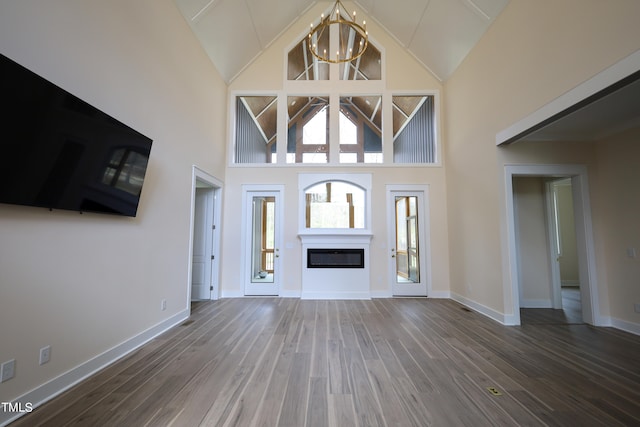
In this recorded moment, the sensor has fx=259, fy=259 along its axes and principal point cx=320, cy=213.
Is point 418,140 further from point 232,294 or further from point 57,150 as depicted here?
point 57,150

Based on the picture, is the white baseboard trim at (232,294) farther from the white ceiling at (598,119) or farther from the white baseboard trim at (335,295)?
the white ceiling at (598,119)

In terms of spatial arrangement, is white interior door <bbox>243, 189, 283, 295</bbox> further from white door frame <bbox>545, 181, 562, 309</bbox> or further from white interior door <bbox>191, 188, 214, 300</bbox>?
white door frame <bbox>545, 181, 562, 309</bbox>

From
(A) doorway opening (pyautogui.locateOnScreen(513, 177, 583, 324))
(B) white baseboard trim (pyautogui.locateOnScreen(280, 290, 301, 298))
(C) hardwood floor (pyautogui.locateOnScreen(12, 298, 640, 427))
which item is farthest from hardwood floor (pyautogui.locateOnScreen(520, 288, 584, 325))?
(B) white baseboard trim (pyautogui.locateOnScreen(280, 290, 301, 298))

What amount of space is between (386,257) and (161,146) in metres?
4.46

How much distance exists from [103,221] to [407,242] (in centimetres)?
509

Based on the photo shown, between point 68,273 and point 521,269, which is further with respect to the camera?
point 521,269

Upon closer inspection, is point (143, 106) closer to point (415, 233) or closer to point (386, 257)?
point (386, 257)

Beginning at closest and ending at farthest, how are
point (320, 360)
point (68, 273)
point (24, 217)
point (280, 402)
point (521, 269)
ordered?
1. point (24, 217)
2. point (280, 402)
3. point (68, 273)
4. point (320, 360)
5. point (521, 269)

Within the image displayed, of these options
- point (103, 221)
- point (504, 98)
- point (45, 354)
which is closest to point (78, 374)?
point (45, 354)

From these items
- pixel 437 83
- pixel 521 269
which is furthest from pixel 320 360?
pixel 437 83

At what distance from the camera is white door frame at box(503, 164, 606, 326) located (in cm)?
369

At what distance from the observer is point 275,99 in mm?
5895

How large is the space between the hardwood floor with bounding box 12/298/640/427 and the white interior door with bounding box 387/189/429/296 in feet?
5.81

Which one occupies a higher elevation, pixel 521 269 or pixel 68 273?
pixel 68 273
